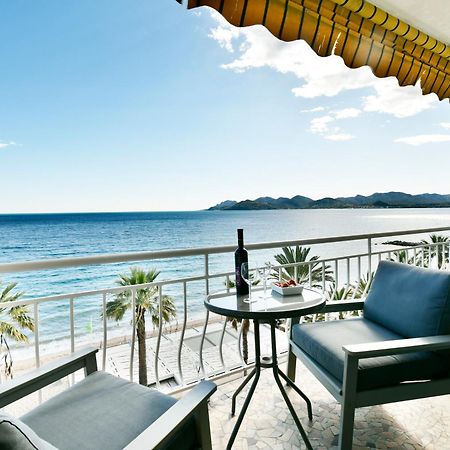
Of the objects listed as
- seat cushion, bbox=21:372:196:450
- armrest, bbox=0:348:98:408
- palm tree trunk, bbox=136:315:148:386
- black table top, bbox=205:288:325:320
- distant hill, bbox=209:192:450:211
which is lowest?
palm tree trunk, bbox=136:315:148:386

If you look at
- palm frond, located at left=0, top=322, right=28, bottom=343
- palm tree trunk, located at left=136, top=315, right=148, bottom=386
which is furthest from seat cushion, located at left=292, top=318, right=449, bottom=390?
palm frond, located at left=0, top=322, right=28, bottom=343

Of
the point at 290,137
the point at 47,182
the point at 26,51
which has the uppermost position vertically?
the point at 26,51

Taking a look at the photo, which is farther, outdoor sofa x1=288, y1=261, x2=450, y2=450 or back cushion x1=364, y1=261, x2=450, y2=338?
back cushion x1=364, y1=261, x2=450, y2=338

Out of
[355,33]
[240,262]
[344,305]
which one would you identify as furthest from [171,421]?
[355,33]

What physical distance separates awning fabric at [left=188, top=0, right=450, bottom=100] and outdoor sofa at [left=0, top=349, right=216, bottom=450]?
1.96 metres

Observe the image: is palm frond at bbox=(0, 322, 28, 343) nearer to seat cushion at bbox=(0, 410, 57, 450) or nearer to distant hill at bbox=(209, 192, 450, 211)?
seat cushion at bbox=(0, 410, 57, 450)

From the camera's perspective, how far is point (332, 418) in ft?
6.28

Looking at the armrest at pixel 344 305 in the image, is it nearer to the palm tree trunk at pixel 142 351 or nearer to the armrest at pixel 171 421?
the armrest at pixel 171 421

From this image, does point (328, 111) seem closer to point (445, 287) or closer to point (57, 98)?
point (57, 98)

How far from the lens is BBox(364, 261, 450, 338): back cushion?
158 cm

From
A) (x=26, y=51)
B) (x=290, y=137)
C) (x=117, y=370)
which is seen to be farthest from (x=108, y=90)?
(x=117, y=370)

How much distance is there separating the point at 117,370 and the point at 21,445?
11492mm

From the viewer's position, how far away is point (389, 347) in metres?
1.40

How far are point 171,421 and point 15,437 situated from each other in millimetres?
443
